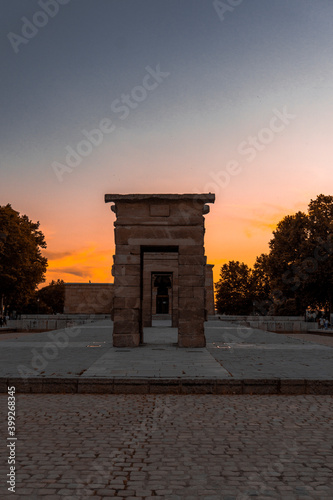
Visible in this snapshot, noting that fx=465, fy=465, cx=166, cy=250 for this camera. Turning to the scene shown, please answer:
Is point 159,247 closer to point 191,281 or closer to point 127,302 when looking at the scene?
point 191,281

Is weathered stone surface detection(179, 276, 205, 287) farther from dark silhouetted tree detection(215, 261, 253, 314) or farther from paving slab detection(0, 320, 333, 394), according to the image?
dark silhouetted tree detection(215, 261, 253, 314)

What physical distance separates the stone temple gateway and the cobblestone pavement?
26.6 feet

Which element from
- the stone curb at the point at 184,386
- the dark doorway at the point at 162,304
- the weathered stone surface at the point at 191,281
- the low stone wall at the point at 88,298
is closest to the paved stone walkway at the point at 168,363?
the stone curb at the point at 184,386

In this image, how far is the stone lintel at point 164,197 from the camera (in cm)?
1682

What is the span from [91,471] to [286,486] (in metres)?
1.93

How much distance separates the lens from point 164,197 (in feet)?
55.5

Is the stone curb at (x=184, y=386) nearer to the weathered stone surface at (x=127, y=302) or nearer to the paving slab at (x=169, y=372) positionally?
the paving slab at (x=169, y=372)

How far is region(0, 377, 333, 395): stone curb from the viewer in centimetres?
913

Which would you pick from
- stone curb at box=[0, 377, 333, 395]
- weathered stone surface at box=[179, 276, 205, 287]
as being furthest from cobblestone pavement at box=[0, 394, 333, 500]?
weathered stone surface at box=[179, 276, 205, 287]

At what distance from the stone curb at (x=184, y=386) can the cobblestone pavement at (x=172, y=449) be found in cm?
68

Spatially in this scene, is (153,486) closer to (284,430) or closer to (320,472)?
(320,472)

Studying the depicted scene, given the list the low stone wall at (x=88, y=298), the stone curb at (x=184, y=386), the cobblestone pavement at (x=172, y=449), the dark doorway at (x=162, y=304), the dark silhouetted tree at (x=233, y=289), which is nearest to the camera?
the cobblestone pavement at (x=172, y=449)

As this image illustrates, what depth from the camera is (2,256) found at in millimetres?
41844

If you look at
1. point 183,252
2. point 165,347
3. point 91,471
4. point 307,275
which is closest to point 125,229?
point 183,252
